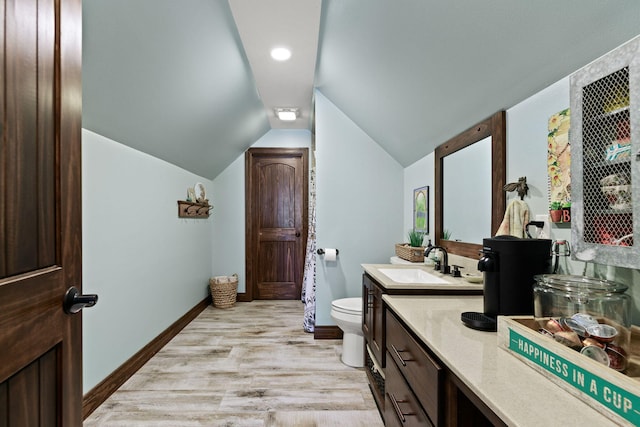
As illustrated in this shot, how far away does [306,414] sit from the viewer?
1910mm

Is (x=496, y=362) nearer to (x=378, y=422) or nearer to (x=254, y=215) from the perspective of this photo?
(x=378, y=422)

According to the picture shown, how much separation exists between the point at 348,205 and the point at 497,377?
243 cm

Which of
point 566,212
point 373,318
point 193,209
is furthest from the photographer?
point 193,209

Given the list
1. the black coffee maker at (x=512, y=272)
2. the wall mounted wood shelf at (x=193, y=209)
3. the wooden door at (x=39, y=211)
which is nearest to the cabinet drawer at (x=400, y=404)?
the black coffee maker at (x=512, y=272)

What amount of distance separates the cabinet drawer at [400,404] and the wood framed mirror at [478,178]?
0.90 m

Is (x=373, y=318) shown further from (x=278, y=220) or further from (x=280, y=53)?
(x=278, y=220)

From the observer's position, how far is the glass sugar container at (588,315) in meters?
0.75

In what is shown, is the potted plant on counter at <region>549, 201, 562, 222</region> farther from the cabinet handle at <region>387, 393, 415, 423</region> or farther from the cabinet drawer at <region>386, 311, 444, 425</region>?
the cabinet handle at <region>387, 393, 415, 423</region>

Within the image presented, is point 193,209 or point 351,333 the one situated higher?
point 193,209

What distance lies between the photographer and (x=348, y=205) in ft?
10.3

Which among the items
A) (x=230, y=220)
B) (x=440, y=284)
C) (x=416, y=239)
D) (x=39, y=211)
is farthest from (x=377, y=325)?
(x=230, y=220)

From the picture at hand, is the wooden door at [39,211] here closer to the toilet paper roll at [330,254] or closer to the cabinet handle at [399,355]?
the cabinet handle at [399,355]

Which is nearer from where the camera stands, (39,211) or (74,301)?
(39,211)

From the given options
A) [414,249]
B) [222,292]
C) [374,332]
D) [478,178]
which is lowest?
[222,292]
